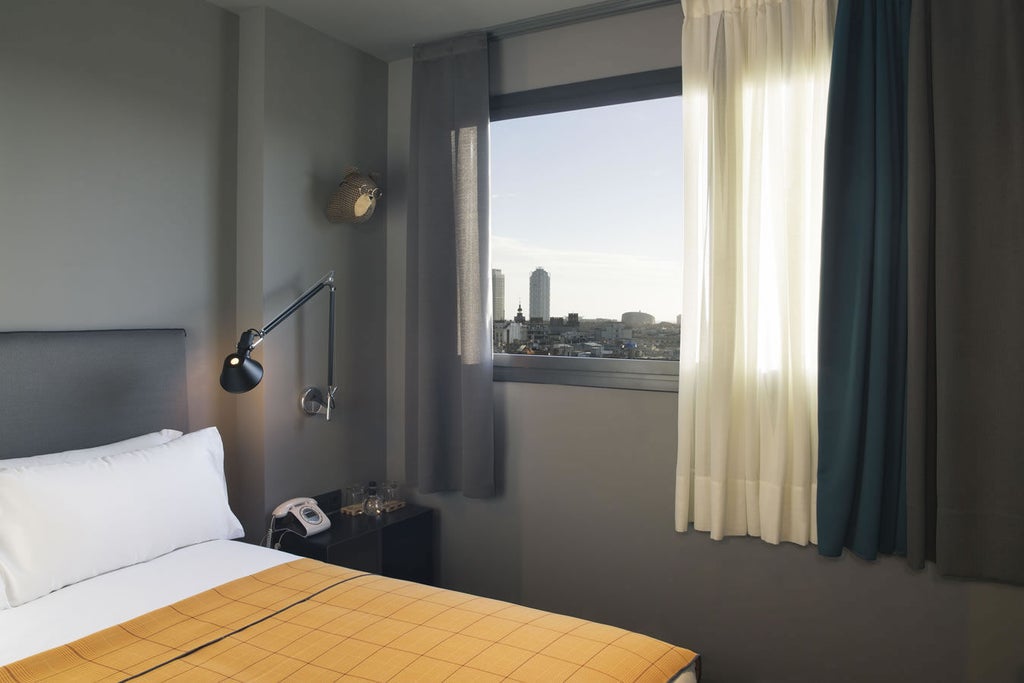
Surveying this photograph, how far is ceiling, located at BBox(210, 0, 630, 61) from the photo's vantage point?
277 cm

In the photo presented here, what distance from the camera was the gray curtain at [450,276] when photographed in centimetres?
300

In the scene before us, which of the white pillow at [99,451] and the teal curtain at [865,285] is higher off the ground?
the teal curtain at [865,285]

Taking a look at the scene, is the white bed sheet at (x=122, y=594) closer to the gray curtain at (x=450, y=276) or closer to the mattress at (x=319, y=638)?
the mattress at (x=319, y=638)

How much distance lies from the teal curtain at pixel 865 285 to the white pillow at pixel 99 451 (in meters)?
2.15

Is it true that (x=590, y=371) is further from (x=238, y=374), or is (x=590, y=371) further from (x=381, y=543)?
(x=238, y=374)

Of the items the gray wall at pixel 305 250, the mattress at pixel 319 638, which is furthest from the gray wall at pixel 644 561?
the mattress at pixel 319 638

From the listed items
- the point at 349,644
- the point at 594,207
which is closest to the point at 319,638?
the point at 349,644

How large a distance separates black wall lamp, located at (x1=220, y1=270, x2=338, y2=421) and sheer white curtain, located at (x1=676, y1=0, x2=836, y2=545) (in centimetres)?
142

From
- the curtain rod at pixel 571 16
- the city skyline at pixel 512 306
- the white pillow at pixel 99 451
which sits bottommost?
the white pillow at pixel 99 451

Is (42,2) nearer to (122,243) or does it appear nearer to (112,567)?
(122,243)

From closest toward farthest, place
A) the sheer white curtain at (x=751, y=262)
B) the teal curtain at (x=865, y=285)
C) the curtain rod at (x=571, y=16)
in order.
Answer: the teal curtain at (x=865, y=285) < the sheer white curtain at (x=751, y=262) < the curtain rod at (x=571, y=16)

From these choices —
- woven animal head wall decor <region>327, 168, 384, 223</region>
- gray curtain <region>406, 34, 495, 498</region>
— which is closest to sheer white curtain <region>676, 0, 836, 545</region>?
gray curtain <region>406, 34, 495, 498</region>

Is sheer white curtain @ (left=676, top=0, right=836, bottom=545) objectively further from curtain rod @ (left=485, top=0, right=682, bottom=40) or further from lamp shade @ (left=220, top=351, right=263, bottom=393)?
lamp shade @ (left=220, top=351, right=263, bottom=393)

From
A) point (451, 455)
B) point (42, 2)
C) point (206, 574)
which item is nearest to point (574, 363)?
point (451, 455)
